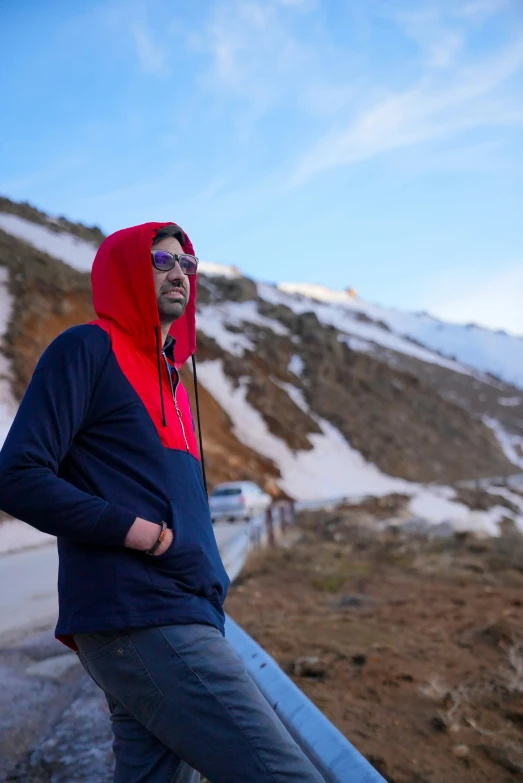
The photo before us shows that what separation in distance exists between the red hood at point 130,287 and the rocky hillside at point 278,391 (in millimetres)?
16735

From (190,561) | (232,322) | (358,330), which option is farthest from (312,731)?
(358,330)

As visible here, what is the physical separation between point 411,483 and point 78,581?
1662 inches

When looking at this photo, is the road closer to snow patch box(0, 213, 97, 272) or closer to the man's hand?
the man's hand

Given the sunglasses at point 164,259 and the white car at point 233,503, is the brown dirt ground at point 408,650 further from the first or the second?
the white car at point 233,503

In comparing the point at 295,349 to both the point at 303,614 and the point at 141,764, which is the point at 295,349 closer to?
the point at 303,614

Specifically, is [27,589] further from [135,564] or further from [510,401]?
[510,401]

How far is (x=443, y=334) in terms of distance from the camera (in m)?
136

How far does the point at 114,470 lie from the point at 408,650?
15.6 ft

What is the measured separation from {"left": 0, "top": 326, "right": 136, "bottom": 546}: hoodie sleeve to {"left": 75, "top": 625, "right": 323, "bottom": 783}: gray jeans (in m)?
0.32

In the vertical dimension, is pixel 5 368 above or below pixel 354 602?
below

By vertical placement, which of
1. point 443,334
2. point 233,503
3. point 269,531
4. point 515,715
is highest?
point 443,334

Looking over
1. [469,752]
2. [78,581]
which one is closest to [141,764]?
[78,581]

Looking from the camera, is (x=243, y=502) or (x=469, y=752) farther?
(x=243, y=502)

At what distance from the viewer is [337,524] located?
19.3 meters
